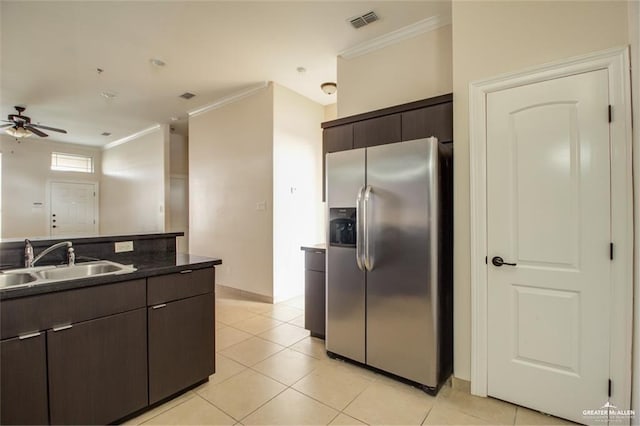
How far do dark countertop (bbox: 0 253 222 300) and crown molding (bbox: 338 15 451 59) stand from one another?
2812mm

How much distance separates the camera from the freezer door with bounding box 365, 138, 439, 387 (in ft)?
6.80

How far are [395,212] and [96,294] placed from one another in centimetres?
200

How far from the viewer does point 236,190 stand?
183 inches

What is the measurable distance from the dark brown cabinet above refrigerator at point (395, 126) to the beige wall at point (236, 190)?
4.63ft

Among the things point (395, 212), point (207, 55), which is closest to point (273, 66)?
point (207, 55)

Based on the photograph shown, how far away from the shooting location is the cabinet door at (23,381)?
53.3 inches

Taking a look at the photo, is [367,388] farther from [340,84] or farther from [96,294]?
[340,84]

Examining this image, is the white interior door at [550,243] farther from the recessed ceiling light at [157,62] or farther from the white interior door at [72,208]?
the white interior door at [72,208]

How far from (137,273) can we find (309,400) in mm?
1446

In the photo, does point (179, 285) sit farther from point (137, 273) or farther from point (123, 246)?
point (123, 246)

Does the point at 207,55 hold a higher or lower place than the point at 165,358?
higher

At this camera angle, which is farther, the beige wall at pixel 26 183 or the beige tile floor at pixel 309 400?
the beige wall at pixel 26 183

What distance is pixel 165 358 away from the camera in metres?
1.94

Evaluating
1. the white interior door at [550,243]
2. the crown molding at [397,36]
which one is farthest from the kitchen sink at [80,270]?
the crown molding at [397,36]
